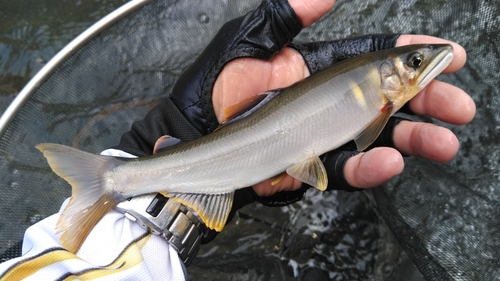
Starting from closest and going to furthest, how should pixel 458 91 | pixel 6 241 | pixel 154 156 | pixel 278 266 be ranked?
pixel 154 156, pixel 458 91, pixel 6 241, pixel 278 266

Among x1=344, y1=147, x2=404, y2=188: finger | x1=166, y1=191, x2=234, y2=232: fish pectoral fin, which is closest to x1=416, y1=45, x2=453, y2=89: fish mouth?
x1=344, y1=147, x2=404, y2=188: finger

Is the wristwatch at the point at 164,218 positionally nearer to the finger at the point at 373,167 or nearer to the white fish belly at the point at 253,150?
the white fish belly at the point at 253,150

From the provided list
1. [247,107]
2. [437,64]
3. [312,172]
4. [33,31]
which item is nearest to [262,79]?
[247,107]

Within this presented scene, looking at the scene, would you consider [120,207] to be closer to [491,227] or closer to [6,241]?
[6,241]

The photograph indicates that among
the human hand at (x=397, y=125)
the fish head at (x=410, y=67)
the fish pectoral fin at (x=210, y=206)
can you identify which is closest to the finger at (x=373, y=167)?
the human hand at (x=397, y=125)

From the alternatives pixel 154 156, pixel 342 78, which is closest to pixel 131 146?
pixel 154 156

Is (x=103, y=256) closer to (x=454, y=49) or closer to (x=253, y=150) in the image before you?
(x=253, y=150)
